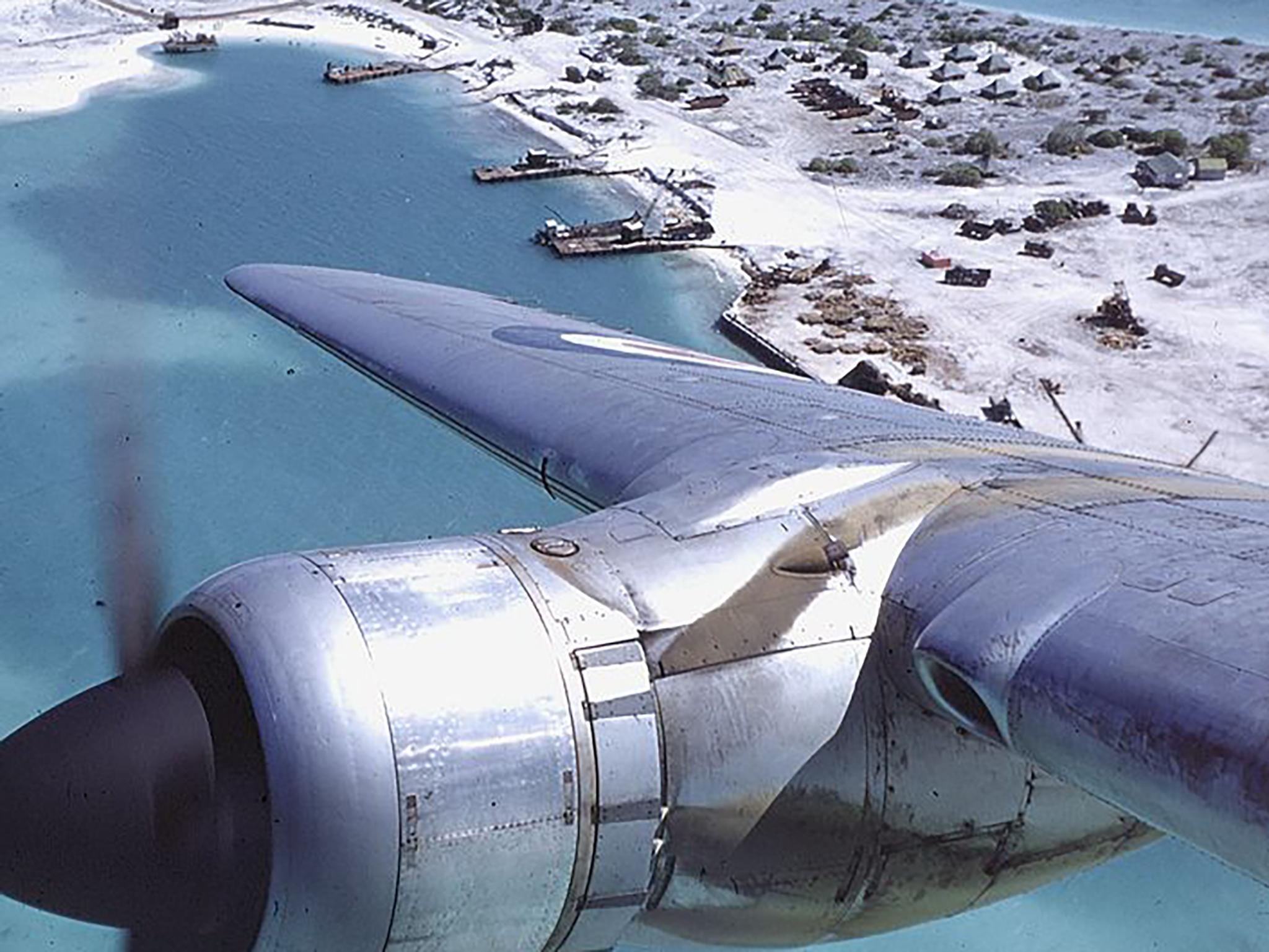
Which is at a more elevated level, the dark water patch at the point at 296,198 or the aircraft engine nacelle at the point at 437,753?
the aircraft engine nacelle at the point at 437,753

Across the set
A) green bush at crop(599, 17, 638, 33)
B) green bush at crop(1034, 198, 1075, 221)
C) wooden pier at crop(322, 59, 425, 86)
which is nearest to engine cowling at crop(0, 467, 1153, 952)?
green bush at crop(1034, 198, 1075, 221)

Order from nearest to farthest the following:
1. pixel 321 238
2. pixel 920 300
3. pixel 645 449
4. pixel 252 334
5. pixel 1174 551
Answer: pixel 1174 551 < pixel 645 449 < pixel 252 334 < pixel 920 300 < pixel 321 238

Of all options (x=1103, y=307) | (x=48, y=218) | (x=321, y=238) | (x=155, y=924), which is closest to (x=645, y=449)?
(x=155, y=924)

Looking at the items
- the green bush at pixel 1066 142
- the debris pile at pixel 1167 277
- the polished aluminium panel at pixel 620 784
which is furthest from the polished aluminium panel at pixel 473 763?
the green bush at pixel 1066 142

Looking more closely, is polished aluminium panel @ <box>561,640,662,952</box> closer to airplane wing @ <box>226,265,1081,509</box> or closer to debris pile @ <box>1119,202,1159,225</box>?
airplane wing @ <box>226,265,1081,509</box>

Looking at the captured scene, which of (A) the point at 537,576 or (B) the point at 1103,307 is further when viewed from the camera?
(B) the point at 1103,307

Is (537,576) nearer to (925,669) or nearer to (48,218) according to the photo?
(925,669)

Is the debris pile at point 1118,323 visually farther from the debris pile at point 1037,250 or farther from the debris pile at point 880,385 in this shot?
the debris pile at point 880,385
